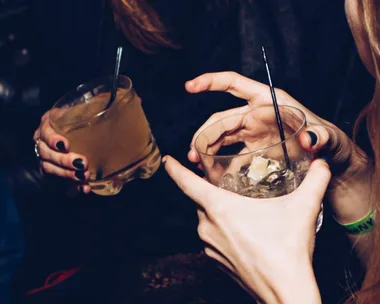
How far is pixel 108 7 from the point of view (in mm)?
2078

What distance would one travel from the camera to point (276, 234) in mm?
886

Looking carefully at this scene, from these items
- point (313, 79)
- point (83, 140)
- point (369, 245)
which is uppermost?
point (83, 140)

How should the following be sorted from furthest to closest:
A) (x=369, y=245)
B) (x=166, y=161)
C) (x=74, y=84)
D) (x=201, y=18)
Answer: (x=74, y=84)
(x=201, y=18)
(x=369, y=245)
(x=166, y=161)

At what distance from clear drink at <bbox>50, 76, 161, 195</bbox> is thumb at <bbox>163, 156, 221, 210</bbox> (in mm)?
305

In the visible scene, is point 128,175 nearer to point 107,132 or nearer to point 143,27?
point 107,132

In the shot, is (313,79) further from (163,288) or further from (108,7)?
(163,288)

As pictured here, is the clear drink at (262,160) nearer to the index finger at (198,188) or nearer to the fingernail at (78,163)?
the index finger at (198,188)

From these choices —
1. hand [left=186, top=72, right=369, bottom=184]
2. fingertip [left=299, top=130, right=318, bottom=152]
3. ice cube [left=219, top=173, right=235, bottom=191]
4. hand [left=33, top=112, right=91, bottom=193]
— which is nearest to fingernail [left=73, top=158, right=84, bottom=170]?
hand [left=33, top=112, right=91, bottom=193]

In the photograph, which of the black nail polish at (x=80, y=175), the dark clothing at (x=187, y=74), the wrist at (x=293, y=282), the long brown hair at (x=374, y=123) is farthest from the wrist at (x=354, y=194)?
the black nail polish at (x=80, y=175)

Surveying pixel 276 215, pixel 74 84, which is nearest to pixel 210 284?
pixel 276 215

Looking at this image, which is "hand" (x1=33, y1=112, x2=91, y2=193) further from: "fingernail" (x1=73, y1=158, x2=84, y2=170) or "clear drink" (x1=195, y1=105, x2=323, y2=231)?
"clear drink" (x1=195, y1=105, x2=323, y2=231)

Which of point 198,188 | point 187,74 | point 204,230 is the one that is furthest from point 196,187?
point 187,74

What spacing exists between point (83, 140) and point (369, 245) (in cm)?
96

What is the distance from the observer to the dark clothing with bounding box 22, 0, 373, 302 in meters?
2.08
